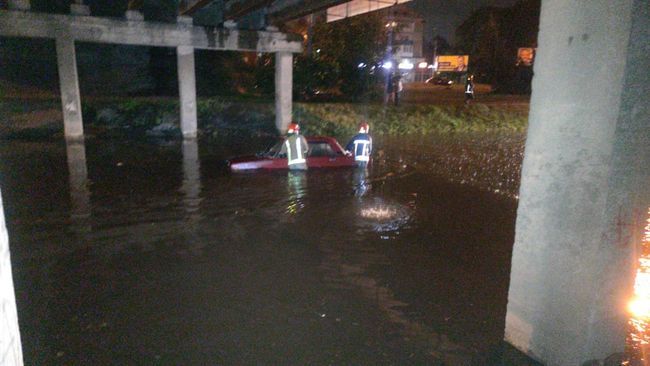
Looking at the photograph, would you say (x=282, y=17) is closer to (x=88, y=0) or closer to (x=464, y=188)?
(x=464, y=188)

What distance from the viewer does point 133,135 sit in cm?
2127

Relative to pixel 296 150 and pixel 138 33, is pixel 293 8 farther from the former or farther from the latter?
pixel 296 150

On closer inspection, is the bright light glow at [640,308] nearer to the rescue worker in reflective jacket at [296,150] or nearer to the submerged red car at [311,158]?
the rescue worker in reflective jacket at [296,150]

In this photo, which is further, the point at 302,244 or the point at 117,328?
the point at 302,244

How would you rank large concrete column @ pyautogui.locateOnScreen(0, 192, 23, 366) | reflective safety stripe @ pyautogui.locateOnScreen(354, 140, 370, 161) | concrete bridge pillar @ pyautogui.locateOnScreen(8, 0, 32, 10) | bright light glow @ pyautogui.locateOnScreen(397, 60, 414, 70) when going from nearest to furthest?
large concrete column @ pyautogui.locateOnScreen(0, 192, 23, 366) → reflective safety stripe @ pyautogui.locateOnScreen(354, 140, 370, 161) → concrete bridge pillar @ pyautogui.locateOnScreen(8, 0, 32, 10) → bright light glow @ pyautogui.locateOnScreen(397, 60, 414, 70)

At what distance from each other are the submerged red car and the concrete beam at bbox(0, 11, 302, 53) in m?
8.78

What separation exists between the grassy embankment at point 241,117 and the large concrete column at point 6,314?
20.3m

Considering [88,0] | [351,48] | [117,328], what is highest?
[88,0]

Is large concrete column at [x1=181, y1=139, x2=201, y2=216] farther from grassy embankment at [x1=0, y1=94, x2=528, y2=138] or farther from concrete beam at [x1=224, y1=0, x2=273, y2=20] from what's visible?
concrete beam at [x1=224, y1=0, x2=273, y2=20]

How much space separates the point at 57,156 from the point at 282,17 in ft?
33.9

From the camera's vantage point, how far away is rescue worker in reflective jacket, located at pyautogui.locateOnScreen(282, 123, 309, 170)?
12281 millimetres

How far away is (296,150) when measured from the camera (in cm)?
1248

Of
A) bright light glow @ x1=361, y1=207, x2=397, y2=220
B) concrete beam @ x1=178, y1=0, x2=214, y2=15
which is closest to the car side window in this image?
bright light glow @ x1=361, y1=207, x2=397, y2=220

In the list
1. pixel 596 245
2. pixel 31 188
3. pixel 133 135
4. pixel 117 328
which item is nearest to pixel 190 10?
pixel 133 135
